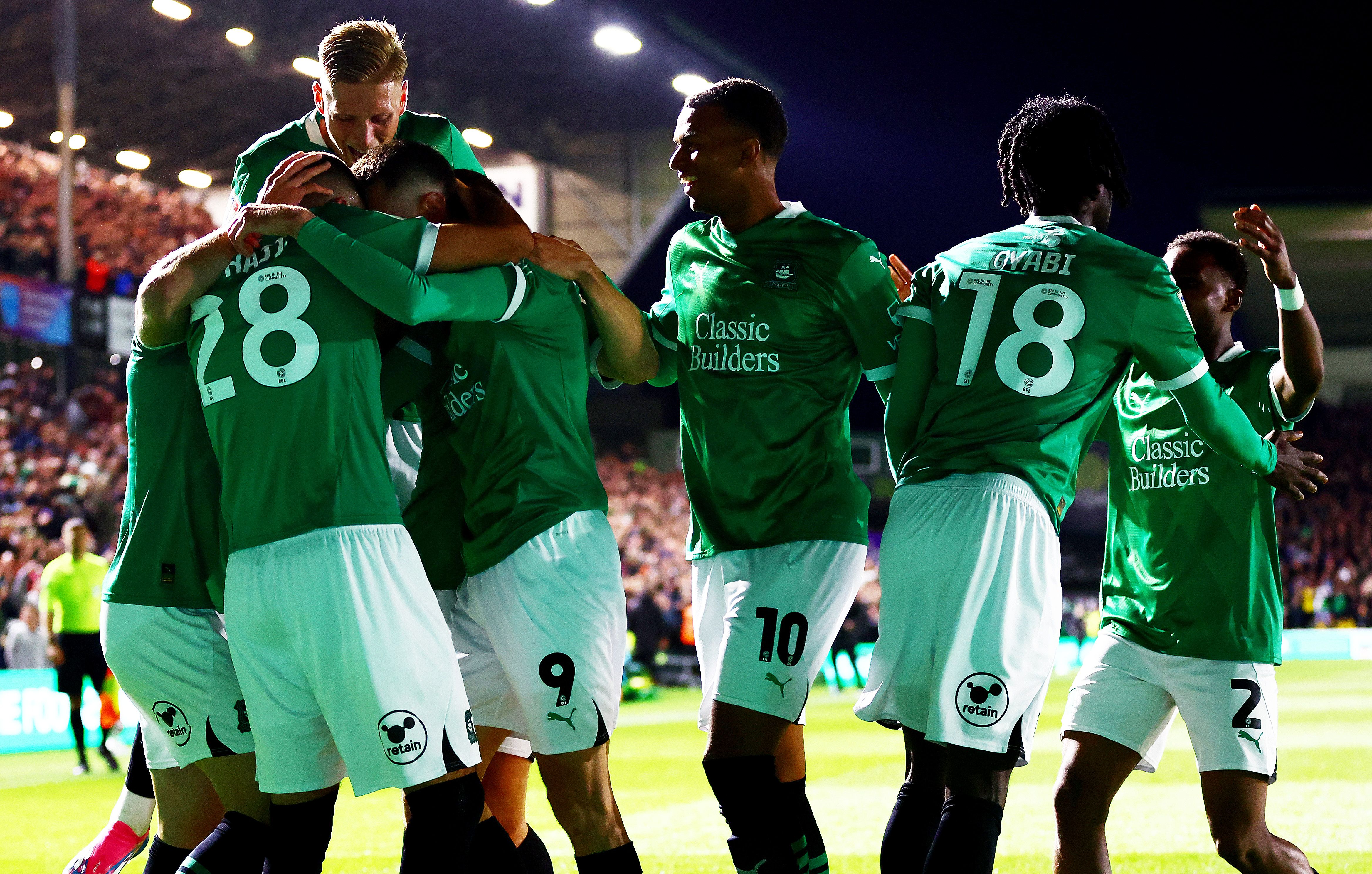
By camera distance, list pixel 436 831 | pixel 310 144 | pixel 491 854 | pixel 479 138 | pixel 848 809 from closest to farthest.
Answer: pixel 436 831
pixel 491 854
pixel 310 144
pixel 848 809
pixel 479 138

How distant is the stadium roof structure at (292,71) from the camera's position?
20.7m

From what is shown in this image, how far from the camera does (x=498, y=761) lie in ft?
12.5

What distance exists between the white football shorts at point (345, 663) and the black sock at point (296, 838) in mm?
58

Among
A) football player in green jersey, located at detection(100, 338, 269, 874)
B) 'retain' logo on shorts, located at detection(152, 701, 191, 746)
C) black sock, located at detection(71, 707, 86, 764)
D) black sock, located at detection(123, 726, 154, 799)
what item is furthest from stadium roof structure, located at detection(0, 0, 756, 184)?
'retain' logo on shorts, located at detection(152, 701, 191, 746)

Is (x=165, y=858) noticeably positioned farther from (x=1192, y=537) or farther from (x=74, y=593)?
(x=74, y=593)

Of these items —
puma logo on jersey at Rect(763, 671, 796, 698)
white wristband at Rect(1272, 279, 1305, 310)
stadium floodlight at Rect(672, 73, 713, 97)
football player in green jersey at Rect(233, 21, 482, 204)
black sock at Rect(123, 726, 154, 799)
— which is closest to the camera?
puma logo on jersey at Rect(763, 671, 796, 698)

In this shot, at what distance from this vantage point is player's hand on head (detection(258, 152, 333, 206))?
3.01 meters

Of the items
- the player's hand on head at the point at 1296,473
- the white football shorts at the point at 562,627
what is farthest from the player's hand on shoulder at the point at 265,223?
the player's hand on head at the point at 1296,473

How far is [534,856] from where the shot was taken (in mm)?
3803

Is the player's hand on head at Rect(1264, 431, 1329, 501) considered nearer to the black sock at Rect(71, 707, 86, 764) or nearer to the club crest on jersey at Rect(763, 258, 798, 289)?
the club crest on jersey at Rect(763, 258, 798, 289)

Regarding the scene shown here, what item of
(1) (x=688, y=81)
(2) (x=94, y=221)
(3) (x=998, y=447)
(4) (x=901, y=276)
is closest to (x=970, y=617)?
(3) (x=998, y=447)

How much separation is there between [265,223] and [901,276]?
1.96 m

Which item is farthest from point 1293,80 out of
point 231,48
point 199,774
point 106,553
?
point 199,774

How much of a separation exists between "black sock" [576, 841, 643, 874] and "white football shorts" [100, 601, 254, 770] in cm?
87
